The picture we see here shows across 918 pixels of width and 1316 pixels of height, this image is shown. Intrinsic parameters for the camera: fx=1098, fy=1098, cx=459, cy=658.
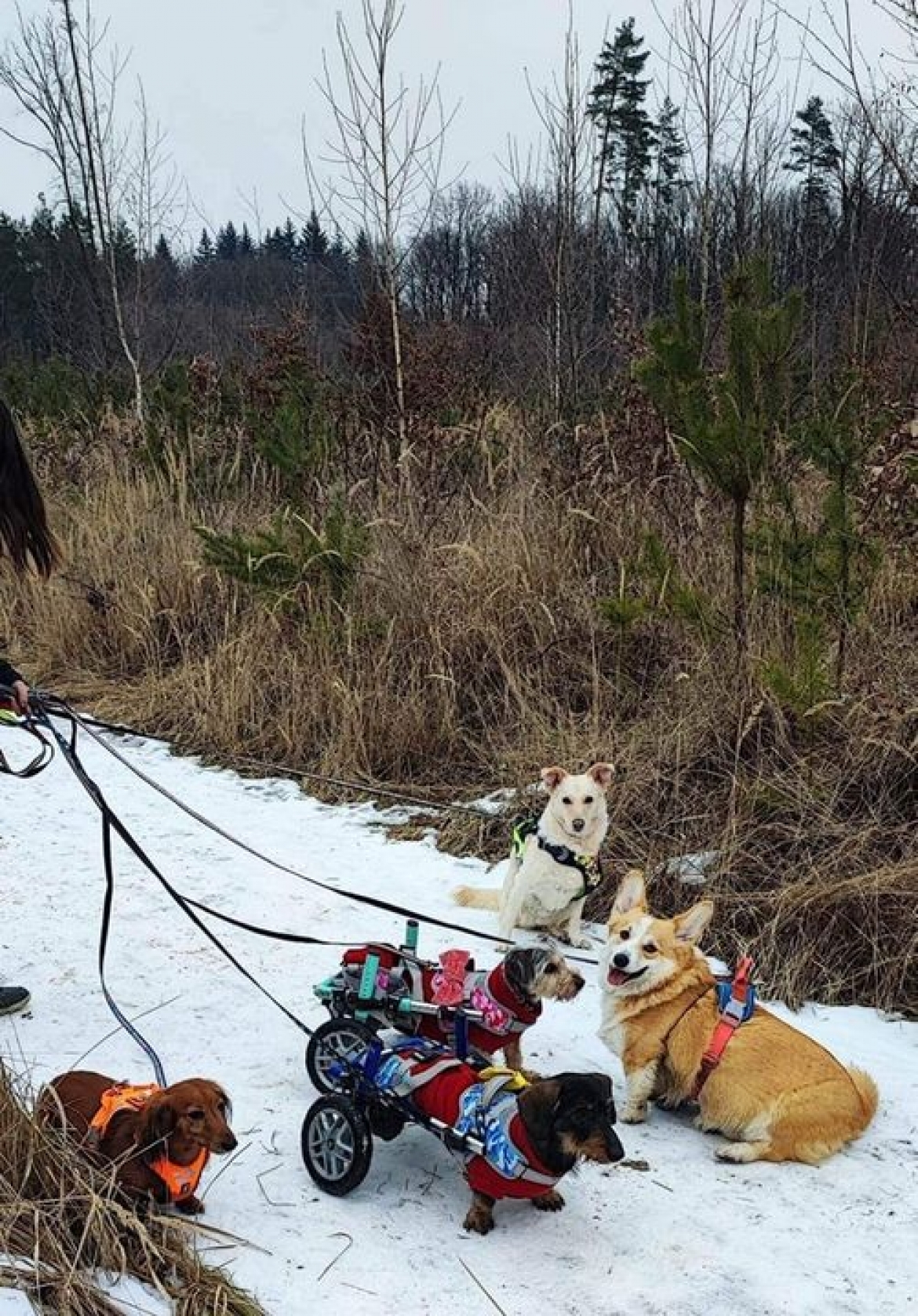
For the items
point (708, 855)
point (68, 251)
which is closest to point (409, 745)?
point (708, 855)

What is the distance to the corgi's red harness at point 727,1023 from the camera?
2707mm

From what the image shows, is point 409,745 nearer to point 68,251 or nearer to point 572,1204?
point 572,1204

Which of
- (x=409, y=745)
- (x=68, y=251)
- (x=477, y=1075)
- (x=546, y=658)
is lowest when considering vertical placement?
(x=477, y=1075)

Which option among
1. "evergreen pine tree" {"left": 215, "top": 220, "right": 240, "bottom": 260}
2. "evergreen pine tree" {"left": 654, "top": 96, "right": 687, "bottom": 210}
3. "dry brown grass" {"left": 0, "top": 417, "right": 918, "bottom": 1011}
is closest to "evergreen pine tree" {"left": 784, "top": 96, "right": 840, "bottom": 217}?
"evergreen pine tree" {"left": 654, "top": 96, "right": 687, "bottom": 210}

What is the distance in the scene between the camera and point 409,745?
532 centimetres

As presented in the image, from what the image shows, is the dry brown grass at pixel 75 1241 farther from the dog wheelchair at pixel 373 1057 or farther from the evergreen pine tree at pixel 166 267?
the evergreen pine tree at pixel 166 267

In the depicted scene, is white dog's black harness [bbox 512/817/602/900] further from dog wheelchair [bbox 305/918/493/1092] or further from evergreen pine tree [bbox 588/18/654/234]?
evergreen pine tree [bbox 588/18/654/234]

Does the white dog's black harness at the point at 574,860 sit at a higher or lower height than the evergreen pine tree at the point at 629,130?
lower

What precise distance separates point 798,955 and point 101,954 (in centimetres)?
211

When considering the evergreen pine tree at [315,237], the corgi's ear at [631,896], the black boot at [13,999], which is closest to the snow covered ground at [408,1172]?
the black boot at [13,999]

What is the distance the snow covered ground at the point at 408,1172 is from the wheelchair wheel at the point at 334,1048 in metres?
0.14

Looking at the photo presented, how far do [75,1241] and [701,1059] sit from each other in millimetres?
1485

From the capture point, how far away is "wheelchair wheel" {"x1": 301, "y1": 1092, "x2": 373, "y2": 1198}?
2375 mm

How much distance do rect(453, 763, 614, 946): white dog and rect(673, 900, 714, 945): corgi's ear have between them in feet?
Result: 2.43
